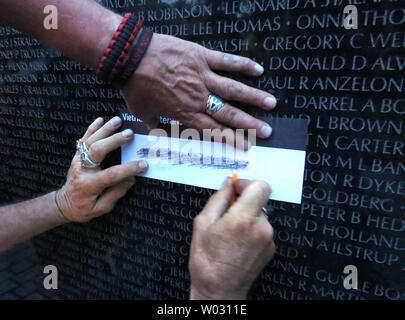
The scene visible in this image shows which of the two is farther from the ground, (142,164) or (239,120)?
(239,120)

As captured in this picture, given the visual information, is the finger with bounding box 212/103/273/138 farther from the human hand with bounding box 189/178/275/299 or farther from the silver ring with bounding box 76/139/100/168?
the silver ring with bounding box 76/139/100/168

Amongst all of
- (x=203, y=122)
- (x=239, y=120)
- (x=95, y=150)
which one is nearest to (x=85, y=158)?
(x=95, y=150)

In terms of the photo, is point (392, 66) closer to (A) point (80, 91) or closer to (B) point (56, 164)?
(A) point (80, 91)

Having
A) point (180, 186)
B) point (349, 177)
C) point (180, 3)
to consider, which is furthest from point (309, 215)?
point (180, 3)

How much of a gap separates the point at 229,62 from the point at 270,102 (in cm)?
18

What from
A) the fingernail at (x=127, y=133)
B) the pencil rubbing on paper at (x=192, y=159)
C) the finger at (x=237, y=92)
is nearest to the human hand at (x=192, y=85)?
the finger at (x=237, y=92)

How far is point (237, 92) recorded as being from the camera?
92 cm

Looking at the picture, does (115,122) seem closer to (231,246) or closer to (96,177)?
(96,177)

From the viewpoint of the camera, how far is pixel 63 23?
3.12ft

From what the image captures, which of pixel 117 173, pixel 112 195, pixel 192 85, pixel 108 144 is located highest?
pixel 192 85

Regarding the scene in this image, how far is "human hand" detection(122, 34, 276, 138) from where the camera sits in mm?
902

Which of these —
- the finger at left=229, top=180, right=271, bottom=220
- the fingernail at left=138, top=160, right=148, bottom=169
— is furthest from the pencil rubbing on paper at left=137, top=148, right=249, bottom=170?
the finger at left=229, top=180, right=271, bottom=220

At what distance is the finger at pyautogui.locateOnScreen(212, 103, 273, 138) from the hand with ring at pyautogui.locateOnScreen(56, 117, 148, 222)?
448 mm

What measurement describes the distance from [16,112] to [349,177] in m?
1.70
